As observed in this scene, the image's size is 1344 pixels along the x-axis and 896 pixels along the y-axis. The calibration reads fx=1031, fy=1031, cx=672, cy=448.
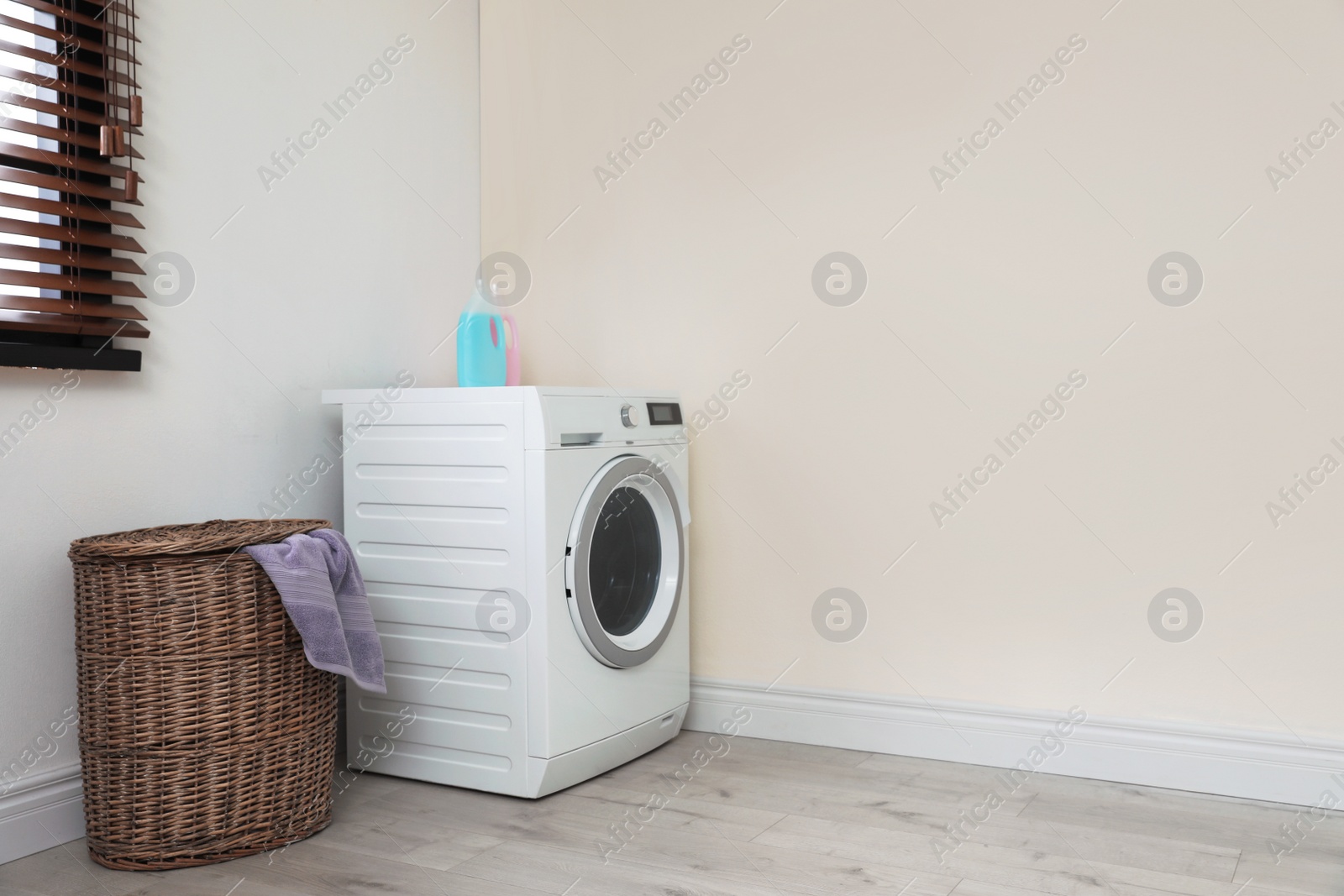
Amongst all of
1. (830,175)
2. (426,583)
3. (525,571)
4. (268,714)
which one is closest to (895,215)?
(830,175)

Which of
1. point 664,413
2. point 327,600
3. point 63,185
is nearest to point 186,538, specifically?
point 327,600

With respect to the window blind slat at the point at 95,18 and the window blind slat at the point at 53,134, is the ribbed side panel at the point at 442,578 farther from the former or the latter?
the window blind slat at the point at 95,18

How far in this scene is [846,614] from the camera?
8.61ft

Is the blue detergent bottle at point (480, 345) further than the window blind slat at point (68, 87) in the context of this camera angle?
Yes

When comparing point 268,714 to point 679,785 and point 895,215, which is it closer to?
point 679,785

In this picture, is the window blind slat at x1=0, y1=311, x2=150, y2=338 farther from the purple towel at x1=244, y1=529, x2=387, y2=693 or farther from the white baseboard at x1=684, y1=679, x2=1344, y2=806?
the white baseboard at x1=684, y1=679, x2=1344, y2=806

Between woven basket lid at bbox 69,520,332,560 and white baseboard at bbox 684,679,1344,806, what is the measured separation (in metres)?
1.26

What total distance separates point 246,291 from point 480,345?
1.79 feet

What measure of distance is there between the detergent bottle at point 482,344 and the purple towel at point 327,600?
2.22 ft

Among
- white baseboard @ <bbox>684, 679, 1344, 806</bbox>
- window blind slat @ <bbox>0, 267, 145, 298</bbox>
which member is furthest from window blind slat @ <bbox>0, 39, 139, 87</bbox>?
white baseboard @ <bbox>684, 679, 1344, 806</bbox>

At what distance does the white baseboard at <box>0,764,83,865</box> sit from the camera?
6.10ft

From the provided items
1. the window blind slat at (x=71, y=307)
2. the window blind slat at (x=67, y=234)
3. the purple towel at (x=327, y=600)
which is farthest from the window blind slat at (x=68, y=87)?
the purple towel at (x=327, y=600)

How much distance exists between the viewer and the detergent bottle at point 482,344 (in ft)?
8.30

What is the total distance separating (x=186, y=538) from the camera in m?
1.81
